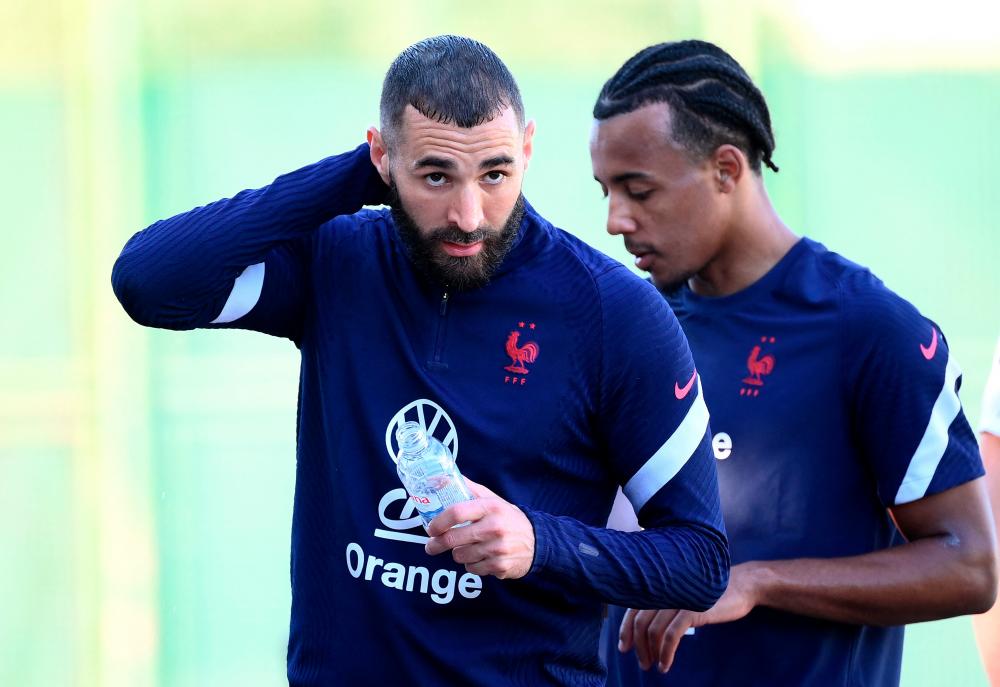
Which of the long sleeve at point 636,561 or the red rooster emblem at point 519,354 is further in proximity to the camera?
the red rooster emblem at point 519,354

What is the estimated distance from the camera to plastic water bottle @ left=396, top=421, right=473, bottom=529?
1.92 meters

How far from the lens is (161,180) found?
163 inches

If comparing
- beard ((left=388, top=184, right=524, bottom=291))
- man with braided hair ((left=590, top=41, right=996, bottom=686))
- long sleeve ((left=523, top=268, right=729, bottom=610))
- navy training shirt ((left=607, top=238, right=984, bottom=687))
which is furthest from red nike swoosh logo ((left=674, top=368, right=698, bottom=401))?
navy training shirt ((left=607, top=238, right=984, bottom=687))

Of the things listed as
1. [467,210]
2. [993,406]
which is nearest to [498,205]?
[467,210]

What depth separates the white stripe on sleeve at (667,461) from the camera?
212cm

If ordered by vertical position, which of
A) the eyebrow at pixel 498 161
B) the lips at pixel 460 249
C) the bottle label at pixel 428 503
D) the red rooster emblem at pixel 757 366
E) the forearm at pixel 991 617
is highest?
the eyebrow at pixel 498 161

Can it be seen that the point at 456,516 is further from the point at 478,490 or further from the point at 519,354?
the point at 519,354

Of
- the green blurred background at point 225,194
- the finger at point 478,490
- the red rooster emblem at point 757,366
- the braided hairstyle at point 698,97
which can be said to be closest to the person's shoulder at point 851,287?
the red rooster emblem at point 757,366

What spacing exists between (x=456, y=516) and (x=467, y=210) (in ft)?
1.63

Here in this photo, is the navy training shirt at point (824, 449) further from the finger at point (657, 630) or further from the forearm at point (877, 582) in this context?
the finger at point (657, 630)

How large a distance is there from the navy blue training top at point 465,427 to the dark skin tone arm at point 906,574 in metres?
0.43

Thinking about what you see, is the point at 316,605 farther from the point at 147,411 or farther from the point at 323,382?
the point at 147,411

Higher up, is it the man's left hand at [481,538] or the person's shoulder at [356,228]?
the person's shoulder at [356,228]

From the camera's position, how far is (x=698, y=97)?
9.52 ft
